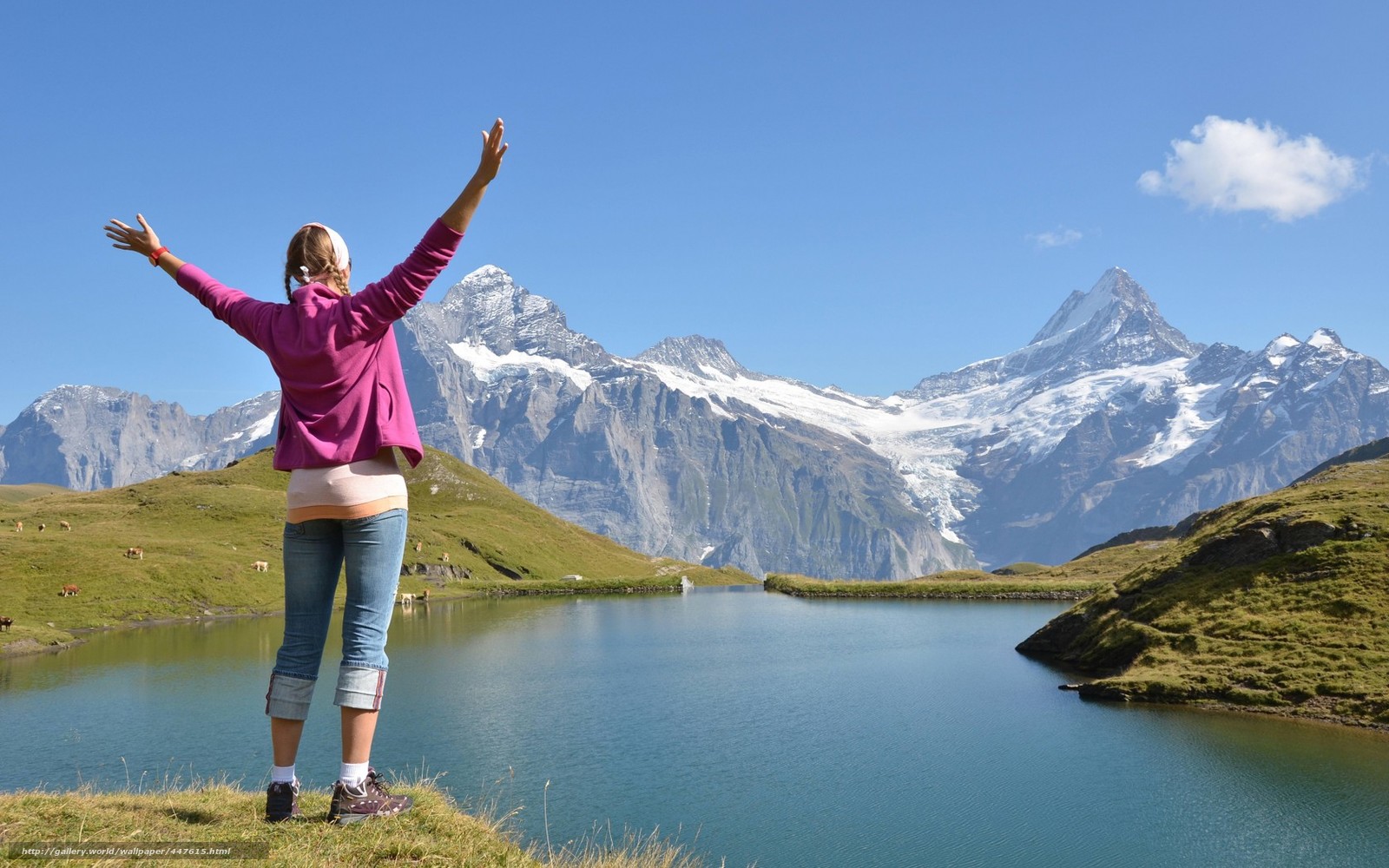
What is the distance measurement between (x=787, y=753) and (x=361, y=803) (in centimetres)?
2933

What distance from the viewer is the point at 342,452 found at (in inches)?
288

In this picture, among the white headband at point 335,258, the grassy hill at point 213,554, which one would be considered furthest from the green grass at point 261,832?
the grassy hill at point 213,554

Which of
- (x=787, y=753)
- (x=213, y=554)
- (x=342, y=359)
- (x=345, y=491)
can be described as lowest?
(x=787, y=753)

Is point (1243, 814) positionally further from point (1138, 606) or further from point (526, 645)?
point (526, 645)

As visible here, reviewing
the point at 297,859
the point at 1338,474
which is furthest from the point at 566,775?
the point at 1338,474

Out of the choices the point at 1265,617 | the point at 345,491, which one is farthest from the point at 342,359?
the point at 1265,617

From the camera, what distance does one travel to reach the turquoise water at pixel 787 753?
2530 cm

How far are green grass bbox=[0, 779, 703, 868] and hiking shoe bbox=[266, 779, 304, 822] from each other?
119mm

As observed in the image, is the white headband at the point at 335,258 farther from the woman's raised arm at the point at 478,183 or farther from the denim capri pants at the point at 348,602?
the denim capri pants at the point at 348,602

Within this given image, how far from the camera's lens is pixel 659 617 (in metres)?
97.5

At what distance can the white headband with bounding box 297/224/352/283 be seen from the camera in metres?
7.92

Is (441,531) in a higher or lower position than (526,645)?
higher

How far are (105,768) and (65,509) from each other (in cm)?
11331

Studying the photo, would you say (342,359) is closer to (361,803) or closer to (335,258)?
(335,258)
